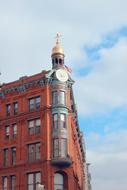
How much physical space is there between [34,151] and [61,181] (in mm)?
6522

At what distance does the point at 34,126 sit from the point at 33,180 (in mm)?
8834

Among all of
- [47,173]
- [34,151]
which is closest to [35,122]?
[34,151]

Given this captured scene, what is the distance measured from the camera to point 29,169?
228 ft

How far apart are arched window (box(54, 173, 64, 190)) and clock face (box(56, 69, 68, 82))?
1534 cm

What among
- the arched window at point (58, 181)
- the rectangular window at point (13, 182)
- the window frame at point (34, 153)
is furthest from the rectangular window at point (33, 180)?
the rectangular window at point (13, 182)

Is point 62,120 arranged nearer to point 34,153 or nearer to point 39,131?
point 39,131

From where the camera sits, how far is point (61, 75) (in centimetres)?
7250

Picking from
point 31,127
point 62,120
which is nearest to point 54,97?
point 62,120

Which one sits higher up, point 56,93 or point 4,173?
point 56,93

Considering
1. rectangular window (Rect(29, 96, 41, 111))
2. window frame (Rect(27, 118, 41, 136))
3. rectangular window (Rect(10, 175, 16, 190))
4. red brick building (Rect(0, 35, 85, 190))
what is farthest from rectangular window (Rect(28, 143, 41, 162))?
rectangular window (Rect(29, 96, 41, 111))

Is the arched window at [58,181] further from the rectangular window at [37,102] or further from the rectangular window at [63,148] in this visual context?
the rectangular window at [37,102]

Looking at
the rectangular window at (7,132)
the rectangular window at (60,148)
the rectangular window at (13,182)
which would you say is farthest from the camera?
the rectangular window at (7,132)

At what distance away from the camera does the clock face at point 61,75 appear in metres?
72.1

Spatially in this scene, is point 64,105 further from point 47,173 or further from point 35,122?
point 47,173
